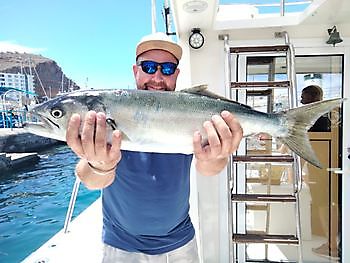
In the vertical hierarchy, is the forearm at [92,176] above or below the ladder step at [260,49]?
below

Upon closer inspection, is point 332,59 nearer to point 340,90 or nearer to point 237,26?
point 340,90

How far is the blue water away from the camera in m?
9.28

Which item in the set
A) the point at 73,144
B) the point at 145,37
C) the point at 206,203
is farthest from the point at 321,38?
the point at 73,144

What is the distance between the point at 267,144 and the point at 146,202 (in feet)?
6.73

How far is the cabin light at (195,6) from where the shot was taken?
2576 mm

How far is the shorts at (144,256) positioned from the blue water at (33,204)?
7.39m

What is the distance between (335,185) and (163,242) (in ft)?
7.45

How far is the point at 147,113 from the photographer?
4.43ft

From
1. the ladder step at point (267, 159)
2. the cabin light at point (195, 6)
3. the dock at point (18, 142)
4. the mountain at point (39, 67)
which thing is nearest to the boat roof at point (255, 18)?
the cabin light at point (195, 6)

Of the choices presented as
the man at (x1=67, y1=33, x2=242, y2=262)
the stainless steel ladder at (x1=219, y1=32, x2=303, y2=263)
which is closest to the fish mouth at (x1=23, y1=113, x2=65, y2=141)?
the man at (x1=67, y1=33, x2=242, y2=262)

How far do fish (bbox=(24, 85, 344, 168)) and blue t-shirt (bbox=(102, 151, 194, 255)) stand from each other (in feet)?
0.74

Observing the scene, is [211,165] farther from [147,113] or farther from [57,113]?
[57,113]

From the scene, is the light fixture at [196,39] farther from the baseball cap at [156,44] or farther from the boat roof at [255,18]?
the baseball cap at [156,44]

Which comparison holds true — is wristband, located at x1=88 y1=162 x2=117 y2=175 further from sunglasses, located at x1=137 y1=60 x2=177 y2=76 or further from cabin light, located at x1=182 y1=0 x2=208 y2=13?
cabin light, located at x1=182 y1=0 x2=208 y2=13
